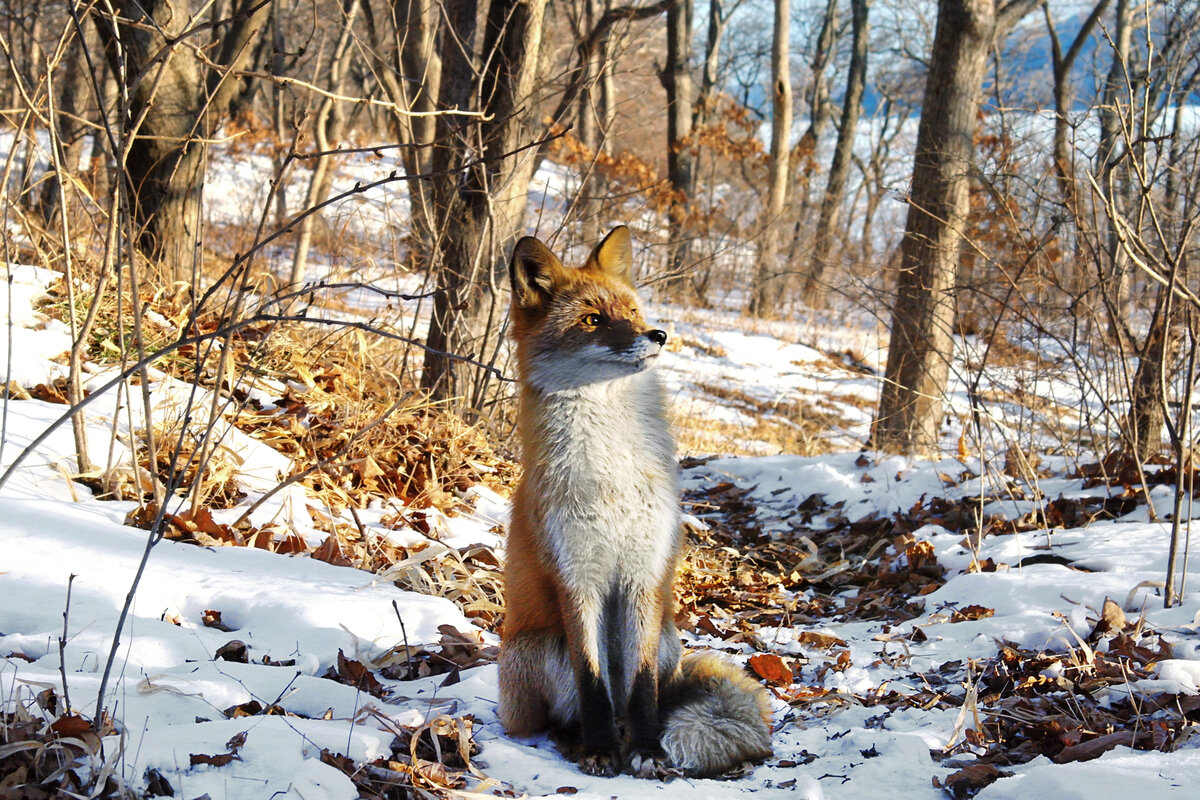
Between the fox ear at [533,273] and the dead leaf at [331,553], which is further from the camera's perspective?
the dead leaf at [331,553]

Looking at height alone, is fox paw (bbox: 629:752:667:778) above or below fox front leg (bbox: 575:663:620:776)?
below

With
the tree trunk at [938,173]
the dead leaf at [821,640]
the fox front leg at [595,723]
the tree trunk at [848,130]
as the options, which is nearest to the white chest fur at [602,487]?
the fox front leg at [595,723]

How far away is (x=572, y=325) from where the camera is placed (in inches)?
131

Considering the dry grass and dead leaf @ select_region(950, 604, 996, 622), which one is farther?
the dry grass

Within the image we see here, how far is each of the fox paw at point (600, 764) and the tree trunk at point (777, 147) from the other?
17205mm

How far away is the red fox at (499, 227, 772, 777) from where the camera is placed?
10.2ft

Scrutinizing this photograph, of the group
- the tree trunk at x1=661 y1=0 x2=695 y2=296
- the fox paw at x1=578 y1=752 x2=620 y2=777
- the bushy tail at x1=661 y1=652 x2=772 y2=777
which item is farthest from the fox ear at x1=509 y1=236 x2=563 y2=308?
the tree trunk at x1=661 y1=0 x2=695 y2=296

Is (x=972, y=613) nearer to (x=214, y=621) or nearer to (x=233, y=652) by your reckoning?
(x=233, y=652)

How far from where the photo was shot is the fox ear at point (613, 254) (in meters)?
3.71

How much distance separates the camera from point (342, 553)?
4.95 m

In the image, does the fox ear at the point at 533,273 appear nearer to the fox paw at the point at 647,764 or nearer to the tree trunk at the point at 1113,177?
the fox paw at the point at 647,764

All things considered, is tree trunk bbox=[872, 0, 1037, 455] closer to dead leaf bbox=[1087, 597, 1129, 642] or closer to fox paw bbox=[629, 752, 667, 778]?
dead leaf bbox=[1087, 597, 1129, 642]

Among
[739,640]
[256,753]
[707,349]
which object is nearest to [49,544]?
[256,753]

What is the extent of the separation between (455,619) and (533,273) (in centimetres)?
181
